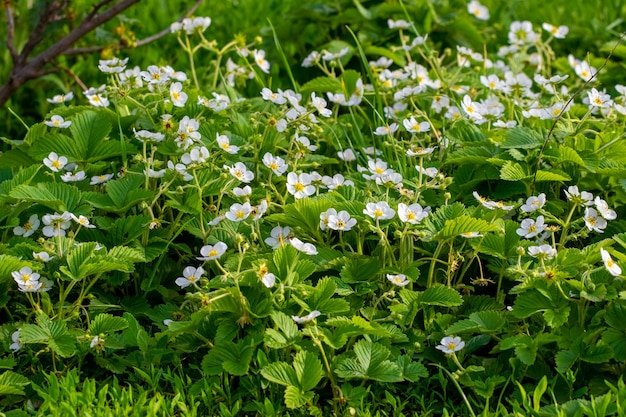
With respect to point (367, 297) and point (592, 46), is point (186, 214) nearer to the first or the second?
point (367, 297)

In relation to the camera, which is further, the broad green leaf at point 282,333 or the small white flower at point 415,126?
the small white flower at point 415,126

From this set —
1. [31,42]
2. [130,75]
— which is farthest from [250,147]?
[31,42]

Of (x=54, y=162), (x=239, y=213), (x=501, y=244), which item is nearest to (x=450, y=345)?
(x=501, y=244)

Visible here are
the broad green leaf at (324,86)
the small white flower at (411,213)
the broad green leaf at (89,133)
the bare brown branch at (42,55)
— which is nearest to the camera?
the small white flower at (411,213)

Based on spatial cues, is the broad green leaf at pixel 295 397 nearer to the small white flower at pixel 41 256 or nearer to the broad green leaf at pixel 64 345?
the broad green leaf at pixel 64 345

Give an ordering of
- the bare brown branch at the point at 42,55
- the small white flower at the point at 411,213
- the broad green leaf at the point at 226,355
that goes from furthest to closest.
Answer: the bare brown branch at the point at 42,55 < the small white flower at the point at 411,213 < the broad green leaf at the point at 226,355

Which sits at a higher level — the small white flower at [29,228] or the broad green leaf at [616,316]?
the small white flower at [29,228]

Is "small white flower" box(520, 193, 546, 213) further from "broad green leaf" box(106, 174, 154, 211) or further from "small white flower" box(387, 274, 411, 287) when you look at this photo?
"broad green leaf" box(106, 174, 154, 211)

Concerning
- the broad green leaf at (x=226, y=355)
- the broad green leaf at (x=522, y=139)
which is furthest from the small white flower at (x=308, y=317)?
the broad green leaf at (x=522, y=139)
